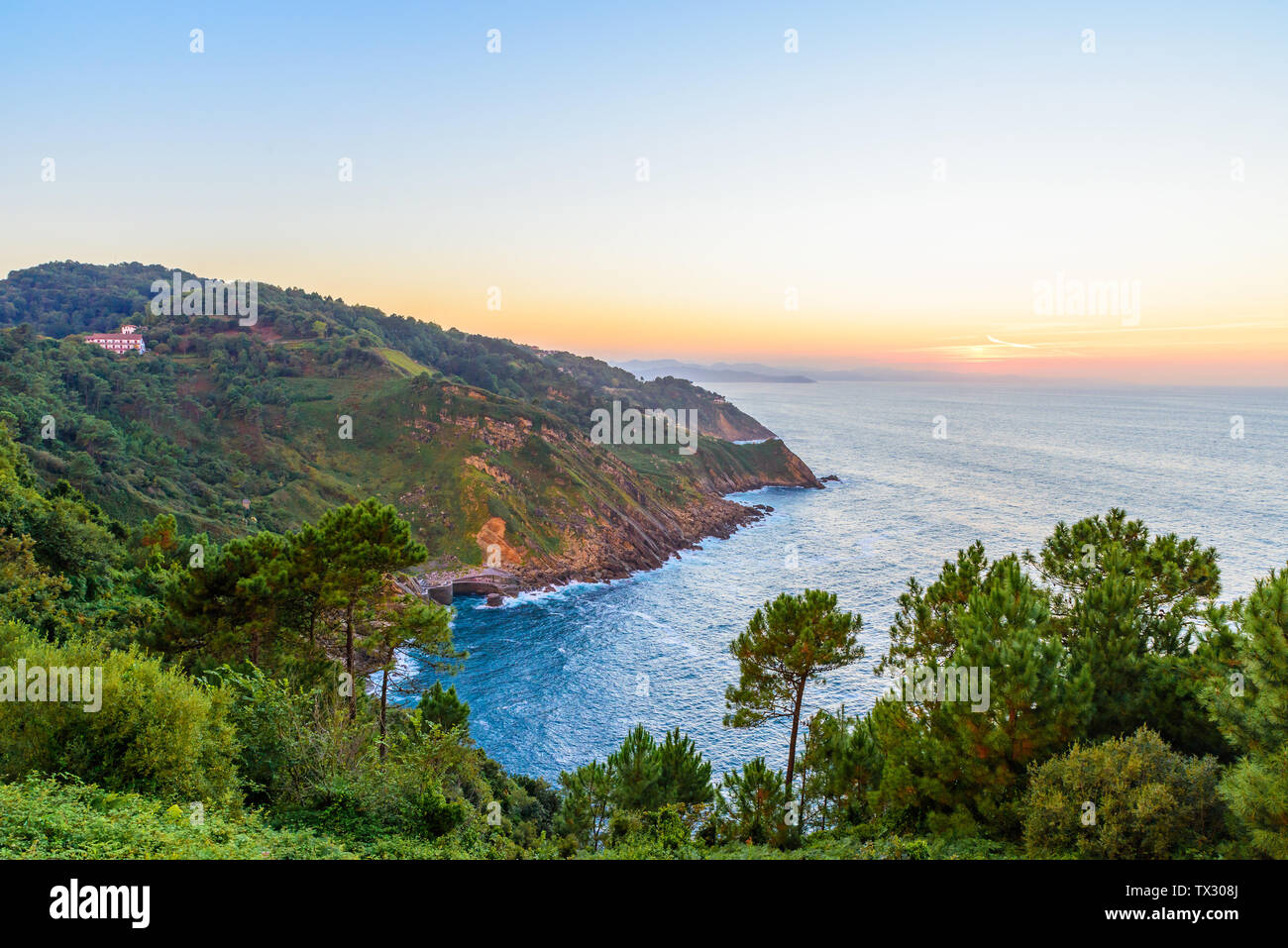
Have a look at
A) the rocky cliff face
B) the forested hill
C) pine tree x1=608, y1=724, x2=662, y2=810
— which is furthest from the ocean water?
pine tree x1=608, y1=724, x2=662, y2=810

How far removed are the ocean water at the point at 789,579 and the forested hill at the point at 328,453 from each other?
11.6m

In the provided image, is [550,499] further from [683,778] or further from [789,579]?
[683,778]

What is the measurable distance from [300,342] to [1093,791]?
15456cm

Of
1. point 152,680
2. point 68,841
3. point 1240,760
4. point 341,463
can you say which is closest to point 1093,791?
point 1240,760

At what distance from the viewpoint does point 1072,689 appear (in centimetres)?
1881

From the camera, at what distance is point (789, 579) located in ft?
269

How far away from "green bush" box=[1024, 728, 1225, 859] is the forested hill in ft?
243

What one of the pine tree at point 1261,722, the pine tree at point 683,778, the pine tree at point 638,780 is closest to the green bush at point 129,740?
the pine tree at point 638,780

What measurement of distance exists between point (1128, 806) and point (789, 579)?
68.4 metres

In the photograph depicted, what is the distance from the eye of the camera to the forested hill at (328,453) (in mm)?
78812

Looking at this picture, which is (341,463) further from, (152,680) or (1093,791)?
(1093,791)

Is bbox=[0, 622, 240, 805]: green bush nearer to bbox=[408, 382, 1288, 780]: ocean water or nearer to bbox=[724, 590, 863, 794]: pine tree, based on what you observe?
bbox=[724, 590, 863, 794]: pine tree

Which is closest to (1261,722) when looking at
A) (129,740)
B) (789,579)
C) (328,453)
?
(129,740)
